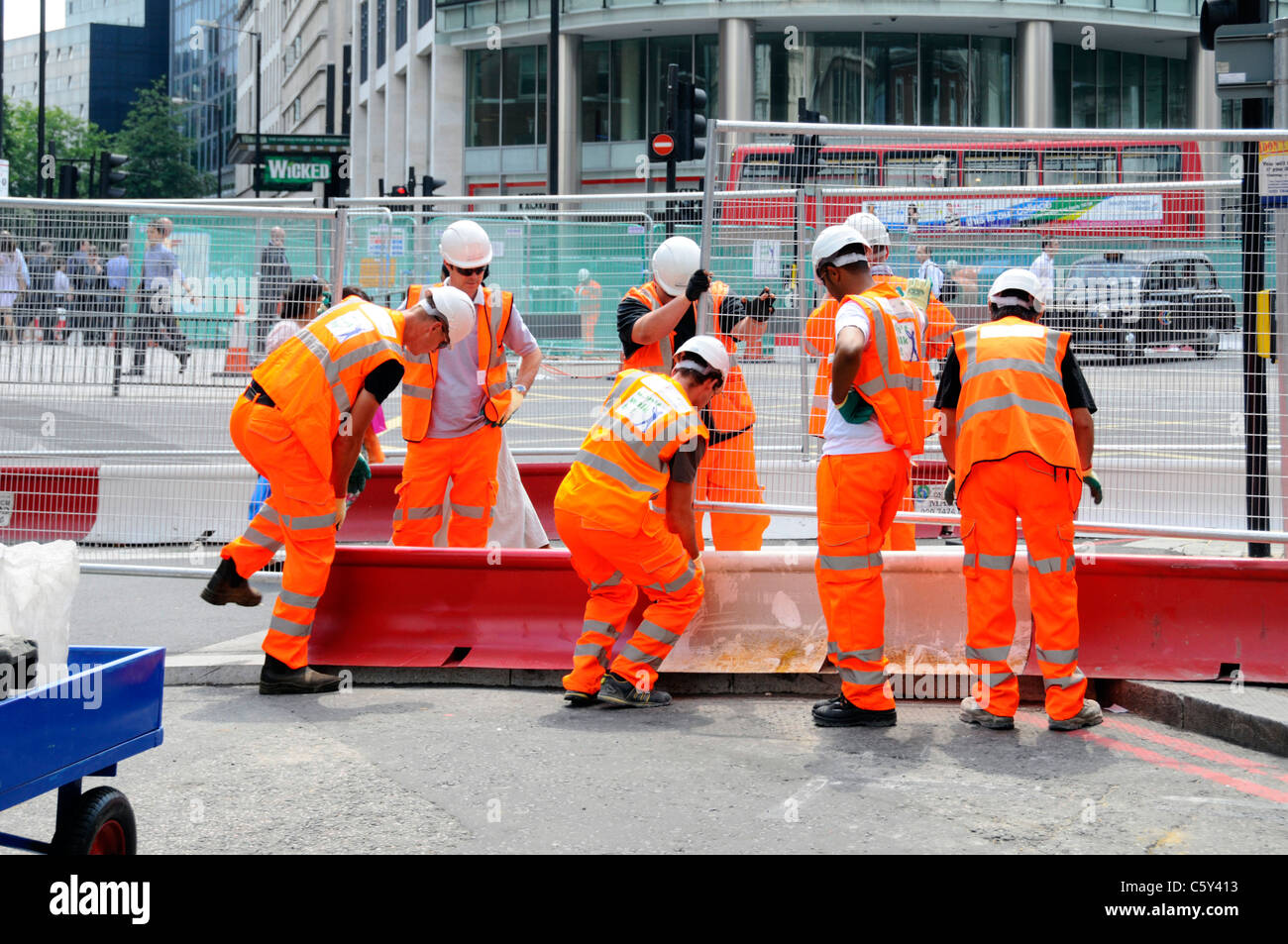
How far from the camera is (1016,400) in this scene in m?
5.63

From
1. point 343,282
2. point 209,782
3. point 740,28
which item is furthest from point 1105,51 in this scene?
point 209,782

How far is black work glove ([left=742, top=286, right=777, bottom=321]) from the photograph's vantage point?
23.0 ft

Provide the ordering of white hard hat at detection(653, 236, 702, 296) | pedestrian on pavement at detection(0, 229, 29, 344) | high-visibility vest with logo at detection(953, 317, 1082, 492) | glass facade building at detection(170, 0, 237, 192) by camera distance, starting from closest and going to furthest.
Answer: high-visibility vest with logo at detection(953, 317, 1082, 492) → white hard hat at detection(653, 236, 702, 296) → pedestrian on pavement at detection(0, 229, 29, 344) → glass facade building at detection(170, 0, 237, 192)

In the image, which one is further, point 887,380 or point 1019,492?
point 887,380

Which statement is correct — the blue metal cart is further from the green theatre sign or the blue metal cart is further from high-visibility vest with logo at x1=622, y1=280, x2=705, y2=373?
the green theatre sign

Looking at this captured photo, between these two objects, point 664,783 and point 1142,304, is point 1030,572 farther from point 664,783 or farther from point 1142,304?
point 664,783

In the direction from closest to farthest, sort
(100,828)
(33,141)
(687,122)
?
(100,828)
(687,122)
(33,141)

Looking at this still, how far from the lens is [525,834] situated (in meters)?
4.41

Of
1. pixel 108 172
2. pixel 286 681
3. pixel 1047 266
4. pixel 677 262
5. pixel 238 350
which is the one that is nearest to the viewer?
pixel 286 681

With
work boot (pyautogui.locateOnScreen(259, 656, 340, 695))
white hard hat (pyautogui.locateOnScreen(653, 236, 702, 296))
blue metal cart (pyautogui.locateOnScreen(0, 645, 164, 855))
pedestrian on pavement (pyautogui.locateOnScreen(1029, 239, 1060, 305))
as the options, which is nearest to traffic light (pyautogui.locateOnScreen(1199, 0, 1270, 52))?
pedestrian on pavement (pyautogui.locateOnScreen(1029, 239, 1060, 305))

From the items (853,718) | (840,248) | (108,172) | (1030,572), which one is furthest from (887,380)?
(108,172)

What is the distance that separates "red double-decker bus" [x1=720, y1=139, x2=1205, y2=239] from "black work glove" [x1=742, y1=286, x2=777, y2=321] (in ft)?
1.33

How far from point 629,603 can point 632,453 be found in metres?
0.67

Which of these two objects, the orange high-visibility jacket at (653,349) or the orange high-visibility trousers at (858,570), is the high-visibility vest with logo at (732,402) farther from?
the orange high-visibility trousers at (858,570)
